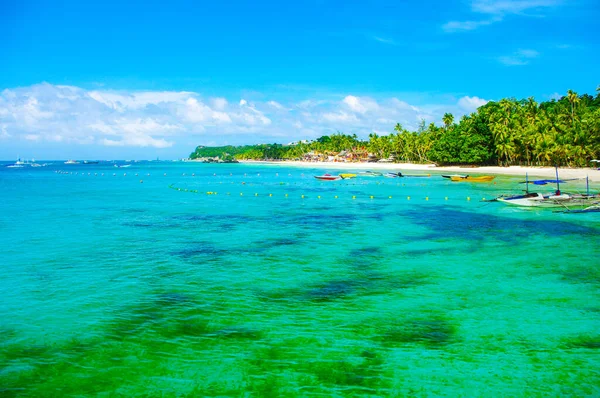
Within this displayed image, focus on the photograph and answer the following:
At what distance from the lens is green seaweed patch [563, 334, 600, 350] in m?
10.4

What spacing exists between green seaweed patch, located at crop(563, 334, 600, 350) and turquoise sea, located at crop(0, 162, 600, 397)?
0.14 feet

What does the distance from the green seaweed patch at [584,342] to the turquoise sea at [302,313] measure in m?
0.04

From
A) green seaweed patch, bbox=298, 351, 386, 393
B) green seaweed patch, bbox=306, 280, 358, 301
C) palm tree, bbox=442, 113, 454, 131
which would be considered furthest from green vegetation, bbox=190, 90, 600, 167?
green seaweed patch, bbox=298, 351, 386, 393

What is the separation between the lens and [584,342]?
34.8 ft

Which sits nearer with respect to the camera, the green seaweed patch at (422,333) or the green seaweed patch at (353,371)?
the green seaweed patch at (353,371)

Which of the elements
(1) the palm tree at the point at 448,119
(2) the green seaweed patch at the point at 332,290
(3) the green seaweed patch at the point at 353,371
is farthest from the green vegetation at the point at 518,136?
(3) the green seaweed patch at the point at 353,371

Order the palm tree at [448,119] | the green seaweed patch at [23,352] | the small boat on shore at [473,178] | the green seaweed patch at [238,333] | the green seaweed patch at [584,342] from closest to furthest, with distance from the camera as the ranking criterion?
the green seaweed patch at [23,352], the green seaweed patch at [584,342], the green seaweed patch at [238,333], the small boat on shore at [473,178], the palm tree at [448,119]

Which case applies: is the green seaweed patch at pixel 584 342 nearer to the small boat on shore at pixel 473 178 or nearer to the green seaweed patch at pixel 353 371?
the green seaweed patch at pixel 353 371

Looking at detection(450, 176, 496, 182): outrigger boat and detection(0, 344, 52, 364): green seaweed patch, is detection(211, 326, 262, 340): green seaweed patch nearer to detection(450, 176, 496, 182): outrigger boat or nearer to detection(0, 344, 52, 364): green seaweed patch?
detection(0, 344, 52, 364): green seaweed patch

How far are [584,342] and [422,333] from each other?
3.78 meters

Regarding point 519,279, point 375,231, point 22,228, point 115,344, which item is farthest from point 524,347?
point 22,228

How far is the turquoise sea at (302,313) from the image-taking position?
8.98 metres

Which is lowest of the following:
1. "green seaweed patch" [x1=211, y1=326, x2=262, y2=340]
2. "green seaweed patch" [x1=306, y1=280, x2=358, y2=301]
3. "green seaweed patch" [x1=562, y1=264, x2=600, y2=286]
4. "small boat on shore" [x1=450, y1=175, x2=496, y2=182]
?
"green seaweed patch" [x1=562, y1=264, x2=600, y2=286]

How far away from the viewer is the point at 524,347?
10375mm
